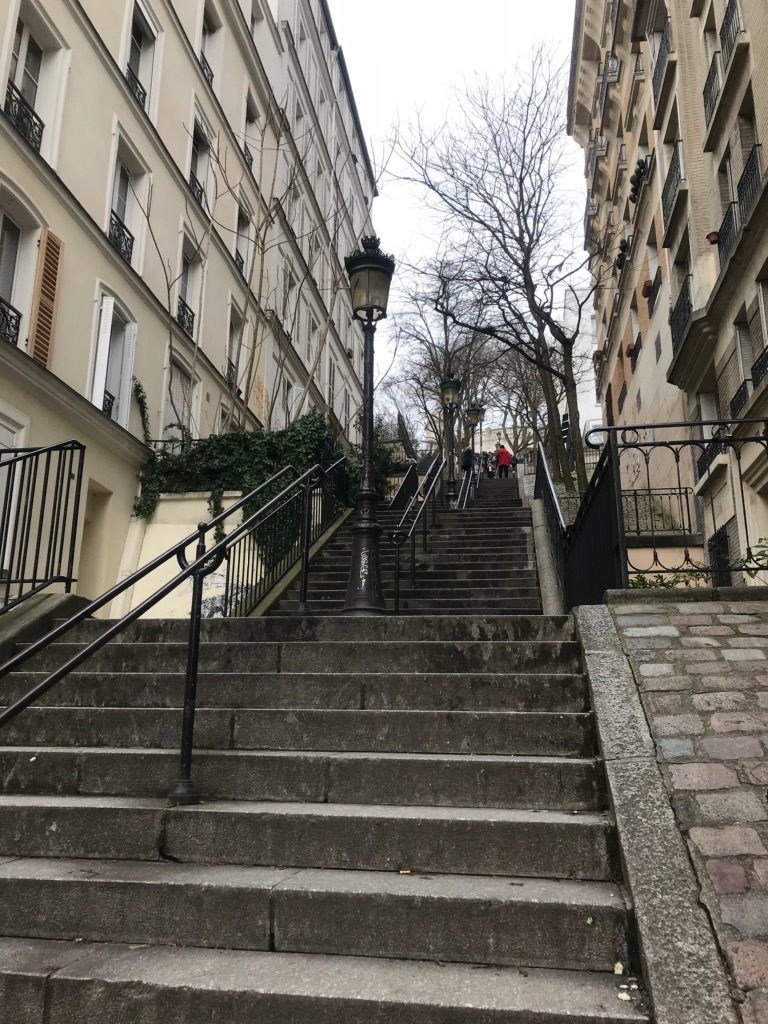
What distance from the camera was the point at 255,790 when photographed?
11.9ft

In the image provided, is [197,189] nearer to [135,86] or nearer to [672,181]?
[135,86]

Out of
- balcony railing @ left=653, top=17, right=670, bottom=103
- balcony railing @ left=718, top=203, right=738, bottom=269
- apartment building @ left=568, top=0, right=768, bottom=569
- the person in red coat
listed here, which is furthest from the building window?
the person in red coat

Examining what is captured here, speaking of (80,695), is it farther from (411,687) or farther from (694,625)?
(694,625)

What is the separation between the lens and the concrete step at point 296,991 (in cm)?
235

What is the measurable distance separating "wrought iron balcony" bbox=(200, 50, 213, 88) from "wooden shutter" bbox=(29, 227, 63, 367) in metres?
8.32

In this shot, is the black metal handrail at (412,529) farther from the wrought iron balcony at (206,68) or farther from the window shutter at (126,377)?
the wrought iron balcony at (206,68)

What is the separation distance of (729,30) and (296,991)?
16.4m

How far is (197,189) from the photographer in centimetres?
1688

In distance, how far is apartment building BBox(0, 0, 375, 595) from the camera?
36.4 ft

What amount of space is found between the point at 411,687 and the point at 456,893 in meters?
1.54

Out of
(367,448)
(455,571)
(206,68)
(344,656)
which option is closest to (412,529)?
(455,571)

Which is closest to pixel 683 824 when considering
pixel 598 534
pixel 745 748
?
pixel 745 748

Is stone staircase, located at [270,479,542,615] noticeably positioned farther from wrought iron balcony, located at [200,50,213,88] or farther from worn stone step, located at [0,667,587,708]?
wrought iron balcony, located at [200,50,213,88]

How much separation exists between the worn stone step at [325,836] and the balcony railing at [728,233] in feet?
41.7
